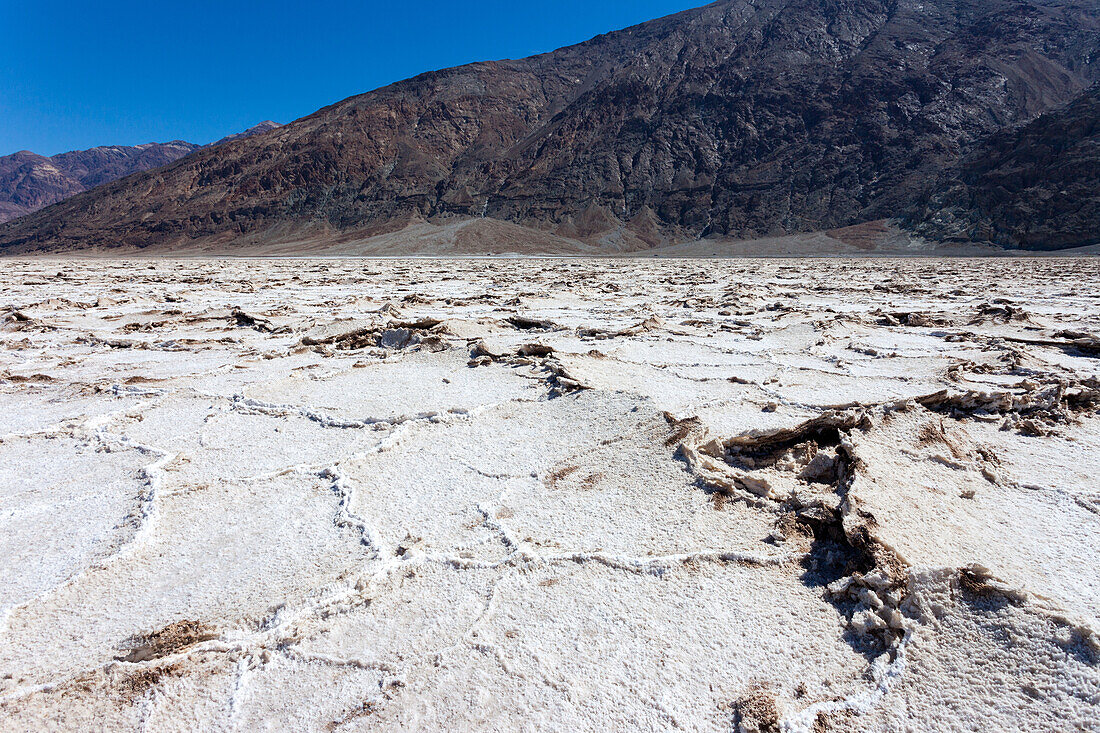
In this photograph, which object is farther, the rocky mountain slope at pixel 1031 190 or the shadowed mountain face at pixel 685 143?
the shadowed mountain face at pixel 685 143

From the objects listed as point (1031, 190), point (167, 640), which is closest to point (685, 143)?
point (1031, 190)

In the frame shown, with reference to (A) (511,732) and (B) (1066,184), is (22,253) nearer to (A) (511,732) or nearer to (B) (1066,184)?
(A) (511,732)

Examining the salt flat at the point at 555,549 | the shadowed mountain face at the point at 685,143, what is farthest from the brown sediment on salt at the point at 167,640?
the shadowed mountain face at the point at 685,143

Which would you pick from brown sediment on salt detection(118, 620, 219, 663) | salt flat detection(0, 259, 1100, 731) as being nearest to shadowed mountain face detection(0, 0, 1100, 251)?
salt flat detection(0, 259, 1100, 731)

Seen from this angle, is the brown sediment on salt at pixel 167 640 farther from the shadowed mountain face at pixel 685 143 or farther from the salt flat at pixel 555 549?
the shadowed mountain face at pixel 685 143

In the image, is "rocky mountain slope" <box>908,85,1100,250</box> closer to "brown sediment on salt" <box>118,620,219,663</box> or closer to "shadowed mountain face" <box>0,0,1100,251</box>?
"shadowed mountain face" <box>0,0,1100,251</box>

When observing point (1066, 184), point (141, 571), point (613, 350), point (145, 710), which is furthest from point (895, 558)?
point (1066, 184)
